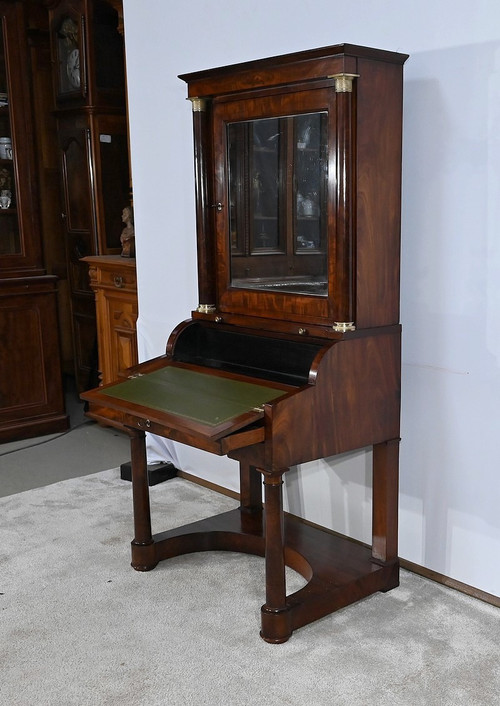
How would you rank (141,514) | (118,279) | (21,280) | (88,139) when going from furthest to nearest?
(88,139)
(21,280)
(118,279)
(141,514)

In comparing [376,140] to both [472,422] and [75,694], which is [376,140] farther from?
[75,694]

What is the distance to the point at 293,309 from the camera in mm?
2506

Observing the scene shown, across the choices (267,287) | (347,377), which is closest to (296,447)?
(347,377)

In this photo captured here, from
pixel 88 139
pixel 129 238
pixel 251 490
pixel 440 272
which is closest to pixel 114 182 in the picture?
pixel 88 139

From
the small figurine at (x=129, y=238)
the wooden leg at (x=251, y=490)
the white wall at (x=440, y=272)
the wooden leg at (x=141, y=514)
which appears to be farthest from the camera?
the small figurine at (x=129, y=238)

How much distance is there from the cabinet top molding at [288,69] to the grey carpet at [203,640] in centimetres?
161

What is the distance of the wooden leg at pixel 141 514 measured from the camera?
2834 mm

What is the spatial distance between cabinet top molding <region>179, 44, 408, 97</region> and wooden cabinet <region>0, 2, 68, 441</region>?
1.96m

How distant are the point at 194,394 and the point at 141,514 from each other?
1.95 ft

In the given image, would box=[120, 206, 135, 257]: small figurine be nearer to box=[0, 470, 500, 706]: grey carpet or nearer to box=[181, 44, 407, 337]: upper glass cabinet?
box=[181, 44, 407, 337]: upper glass cabinet

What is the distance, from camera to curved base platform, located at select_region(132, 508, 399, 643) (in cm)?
243

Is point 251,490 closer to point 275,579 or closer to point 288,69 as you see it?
point 275,579

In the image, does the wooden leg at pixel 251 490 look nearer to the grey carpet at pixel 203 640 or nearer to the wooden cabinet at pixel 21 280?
the grey carpet at pixel 203 640

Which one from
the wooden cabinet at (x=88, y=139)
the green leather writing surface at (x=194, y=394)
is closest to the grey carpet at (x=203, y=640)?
the green leather writing surface at (x=194, y=394)
